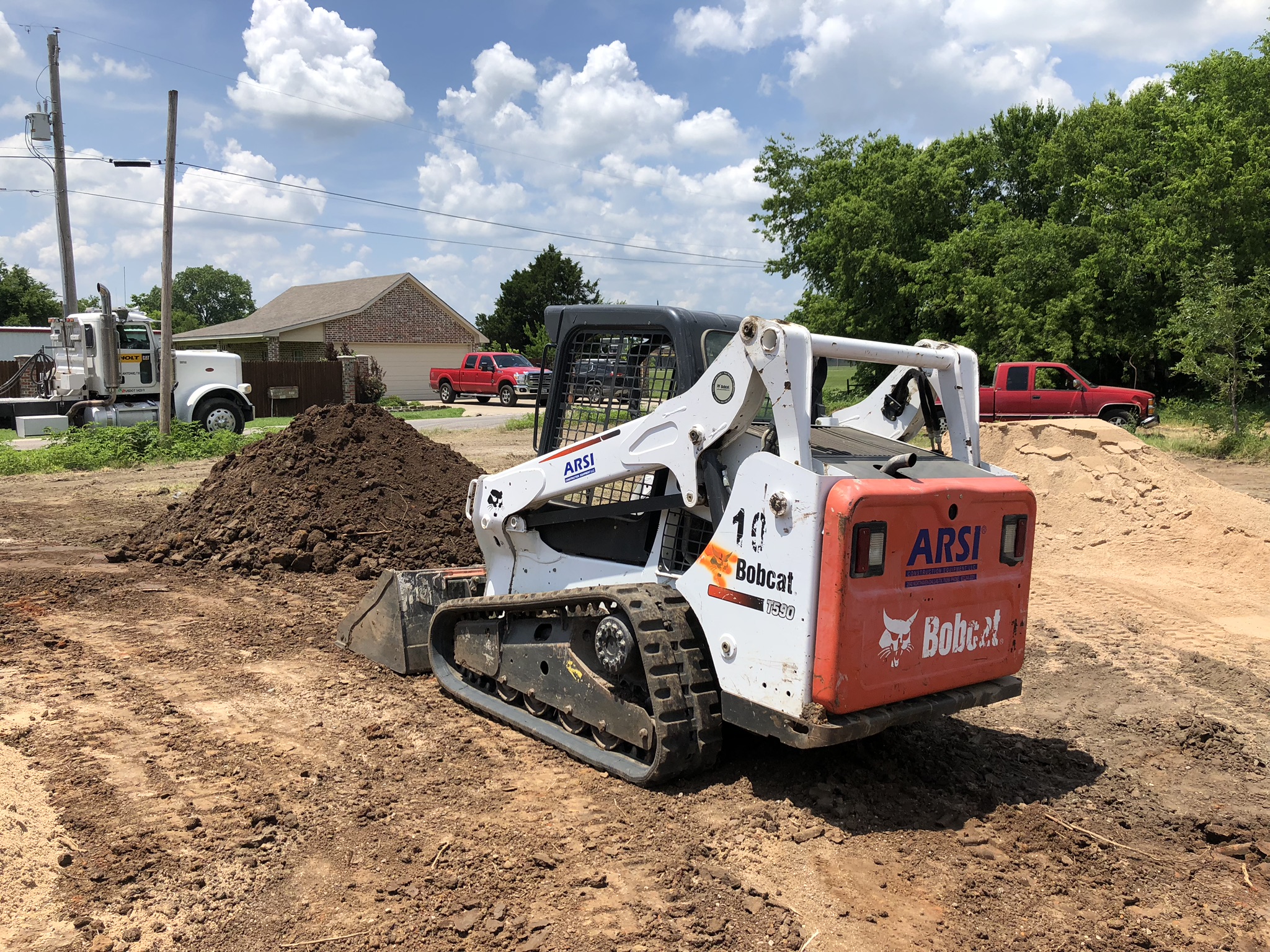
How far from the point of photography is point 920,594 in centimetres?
397

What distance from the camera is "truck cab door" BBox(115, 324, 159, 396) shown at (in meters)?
19.7

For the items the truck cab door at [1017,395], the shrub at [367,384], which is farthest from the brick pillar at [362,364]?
the truck cab door at [1017,395]

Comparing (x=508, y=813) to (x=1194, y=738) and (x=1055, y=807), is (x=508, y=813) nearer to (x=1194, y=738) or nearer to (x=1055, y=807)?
(x=1055, y=807)

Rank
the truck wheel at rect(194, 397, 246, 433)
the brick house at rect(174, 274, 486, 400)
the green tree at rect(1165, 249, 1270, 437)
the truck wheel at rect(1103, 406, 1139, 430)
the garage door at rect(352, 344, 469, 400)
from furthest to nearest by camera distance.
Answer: the garage door at rect(352, 344, 469, 400), the brick house at rect(174, 274, 486, 400), the truck wheel at rect(1103, 406, 1139, 430), the truck wheel at rect(194, 397, 246, 433), the green tree at rect(1165, 249, 1270, 437)

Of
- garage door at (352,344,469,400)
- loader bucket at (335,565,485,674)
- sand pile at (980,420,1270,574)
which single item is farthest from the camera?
garage door at (352,344,469,400)

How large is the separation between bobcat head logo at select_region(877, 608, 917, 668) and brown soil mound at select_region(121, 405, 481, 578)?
587cm

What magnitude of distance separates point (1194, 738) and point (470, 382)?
34.3 meters

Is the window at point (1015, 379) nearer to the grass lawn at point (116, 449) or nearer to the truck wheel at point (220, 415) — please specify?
the grass lawn at point (116, 449)

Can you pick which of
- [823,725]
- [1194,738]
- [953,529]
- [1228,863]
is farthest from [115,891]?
[1194,738]

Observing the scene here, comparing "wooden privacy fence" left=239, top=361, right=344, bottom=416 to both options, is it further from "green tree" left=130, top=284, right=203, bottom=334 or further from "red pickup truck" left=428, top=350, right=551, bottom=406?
"green tree" left=130, top=284, right=203, bottom=334

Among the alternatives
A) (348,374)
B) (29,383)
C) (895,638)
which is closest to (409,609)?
(895,638)

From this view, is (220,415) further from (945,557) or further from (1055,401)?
(945,557)

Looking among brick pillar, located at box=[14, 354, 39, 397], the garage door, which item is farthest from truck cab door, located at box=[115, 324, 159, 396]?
the garage door

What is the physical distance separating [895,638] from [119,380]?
19.9 meters
